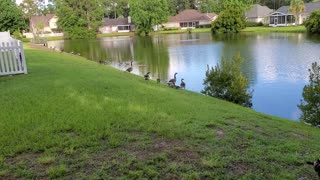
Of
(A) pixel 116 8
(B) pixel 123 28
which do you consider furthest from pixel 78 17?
(A) pixel 116 8

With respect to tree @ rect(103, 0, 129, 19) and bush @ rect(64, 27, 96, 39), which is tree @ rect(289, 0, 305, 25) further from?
tree @ rect(103, 0, 129, 19)

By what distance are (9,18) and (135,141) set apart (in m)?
60.7

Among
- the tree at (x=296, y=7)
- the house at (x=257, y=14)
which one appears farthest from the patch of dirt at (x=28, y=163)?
the house at (x=257, y=14)

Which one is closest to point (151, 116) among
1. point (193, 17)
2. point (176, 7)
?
point (193, 17)

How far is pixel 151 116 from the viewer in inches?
242

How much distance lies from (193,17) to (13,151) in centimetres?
Answer: 8037

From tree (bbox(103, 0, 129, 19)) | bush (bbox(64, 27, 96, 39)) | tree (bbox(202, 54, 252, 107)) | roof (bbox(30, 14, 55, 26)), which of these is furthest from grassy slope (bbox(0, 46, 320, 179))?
tree (bbox(103, 0, 129, 19))

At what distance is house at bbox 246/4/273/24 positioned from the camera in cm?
7114

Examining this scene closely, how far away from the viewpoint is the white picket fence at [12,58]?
1001cm

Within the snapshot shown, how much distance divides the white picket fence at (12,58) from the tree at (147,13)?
58671 millimetres

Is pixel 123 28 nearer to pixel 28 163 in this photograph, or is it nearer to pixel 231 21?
pixel 231 21

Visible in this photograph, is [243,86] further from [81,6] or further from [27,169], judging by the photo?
[81,6]

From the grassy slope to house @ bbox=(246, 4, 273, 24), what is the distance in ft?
227

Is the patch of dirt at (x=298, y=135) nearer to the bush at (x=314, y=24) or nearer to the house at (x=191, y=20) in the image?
the bush at (x=314, y=24)
